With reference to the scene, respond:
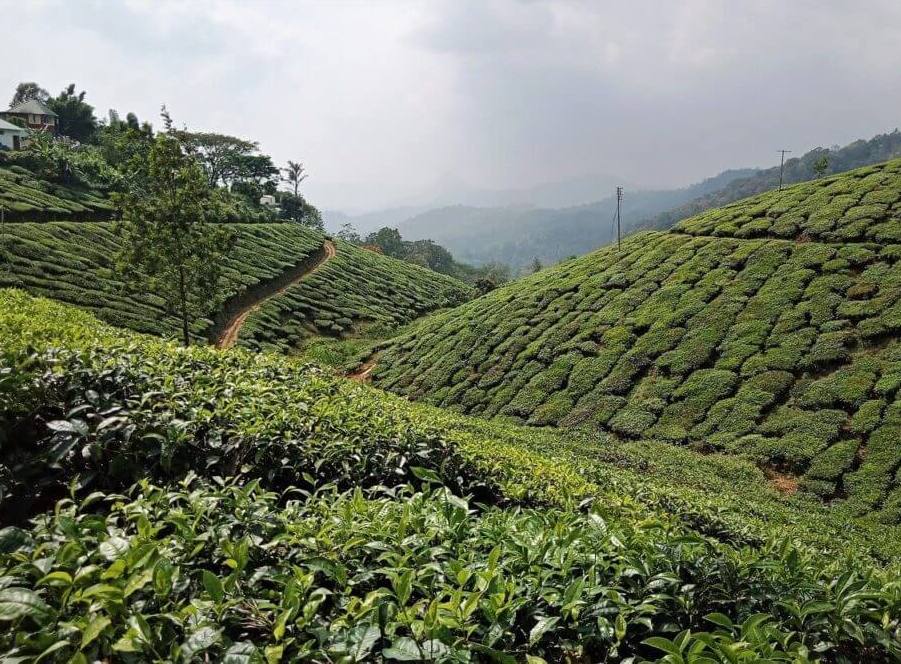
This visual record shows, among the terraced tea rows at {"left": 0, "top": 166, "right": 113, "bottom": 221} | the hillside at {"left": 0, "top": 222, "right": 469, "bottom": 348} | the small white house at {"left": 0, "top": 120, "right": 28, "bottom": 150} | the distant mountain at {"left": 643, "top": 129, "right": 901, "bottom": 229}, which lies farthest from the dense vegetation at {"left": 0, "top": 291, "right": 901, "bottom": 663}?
the distant mountain at {"left": 643, "top": 129, "right": 901, "bottom": 229}

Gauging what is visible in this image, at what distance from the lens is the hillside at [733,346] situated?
13.2 meters

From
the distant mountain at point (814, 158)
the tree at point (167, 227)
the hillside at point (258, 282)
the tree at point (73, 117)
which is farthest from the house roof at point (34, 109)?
the distant mountain at point (814, 158)

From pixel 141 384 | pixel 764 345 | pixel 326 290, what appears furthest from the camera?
pixel 326 290

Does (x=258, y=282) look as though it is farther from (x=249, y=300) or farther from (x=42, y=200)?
(x=42, y=200)

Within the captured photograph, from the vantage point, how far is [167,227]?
19.3m

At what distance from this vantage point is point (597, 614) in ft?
6.98

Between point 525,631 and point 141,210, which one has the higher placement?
point 141,210

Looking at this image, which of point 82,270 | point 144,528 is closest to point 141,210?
point 82,270

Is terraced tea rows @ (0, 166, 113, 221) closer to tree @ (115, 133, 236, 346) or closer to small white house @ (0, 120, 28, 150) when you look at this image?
tree @ (115, 133, 236, 346)

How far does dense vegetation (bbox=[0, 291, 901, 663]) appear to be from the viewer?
1.78m

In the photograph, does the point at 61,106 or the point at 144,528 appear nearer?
the point at 144,528

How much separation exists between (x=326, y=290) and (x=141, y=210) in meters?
26.8

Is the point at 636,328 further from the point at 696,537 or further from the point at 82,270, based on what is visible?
the point at 82,270

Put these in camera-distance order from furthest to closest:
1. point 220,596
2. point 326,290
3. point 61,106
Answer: point 61,106 < point 326,290 < point 220,596
